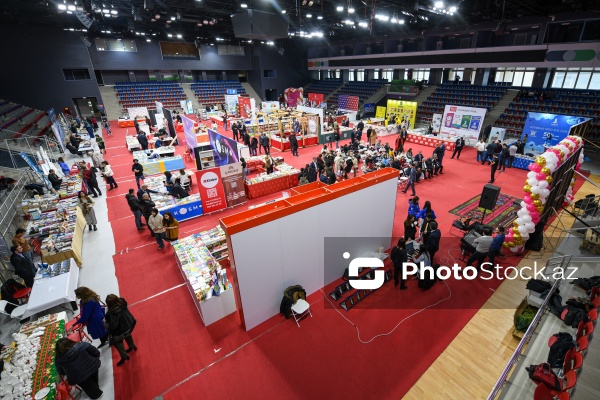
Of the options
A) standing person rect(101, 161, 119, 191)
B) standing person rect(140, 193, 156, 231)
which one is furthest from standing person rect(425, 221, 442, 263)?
standing person rect(101, 161, 119, 191)

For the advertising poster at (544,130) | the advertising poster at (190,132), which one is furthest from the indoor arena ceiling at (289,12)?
the advertising poster at (544,130)

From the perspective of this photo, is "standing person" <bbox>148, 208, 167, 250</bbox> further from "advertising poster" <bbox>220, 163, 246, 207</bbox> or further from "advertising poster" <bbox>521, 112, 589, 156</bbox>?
"advertising poster" <bbox>521, 112, 589, 156</bbox>

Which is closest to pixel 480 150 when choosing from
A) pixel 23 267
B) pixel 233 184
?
pixel 233 184

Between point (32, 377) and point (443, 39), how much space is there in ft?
107

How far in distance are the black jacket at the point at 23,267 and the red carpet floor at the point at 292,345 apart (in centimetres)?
175

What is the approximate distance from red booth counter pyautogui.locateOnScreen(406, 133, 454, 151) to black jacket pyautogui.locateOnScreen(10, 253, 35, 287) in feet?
63.8

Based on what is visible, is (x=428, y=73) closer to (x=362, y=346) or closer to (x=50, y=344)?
(x=362, y=346)

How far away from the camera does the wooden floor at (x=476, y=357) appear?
4.53 m

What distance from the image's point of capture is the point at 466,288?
6699 millimetres

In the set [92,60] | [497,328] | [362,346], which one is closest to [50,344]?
[362,346]

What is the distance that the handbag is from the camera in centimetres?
384

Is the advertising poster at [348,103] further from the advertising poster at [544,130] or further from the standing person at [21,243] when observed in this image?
the standing person at [21,243]

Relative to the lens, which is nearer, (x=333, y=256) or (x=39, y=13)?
(x=333, y=256)

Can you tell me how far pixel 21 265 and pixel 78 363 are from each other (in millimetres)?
4151
